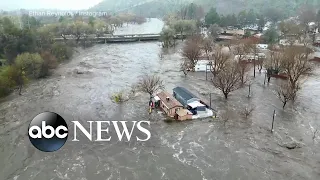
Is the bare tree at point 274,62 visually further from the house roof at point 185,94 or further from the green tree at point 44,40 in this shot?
the green tree at point 44,40

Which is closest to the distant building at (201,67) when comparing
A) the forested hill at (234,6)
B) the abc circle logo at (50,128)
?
the abc circle logo at (50,128)

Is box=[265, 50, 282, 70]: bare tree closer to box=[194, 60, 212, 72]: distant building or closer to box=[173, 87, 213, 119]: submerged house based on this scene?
box=[194, 60, 212, 72]: distant building

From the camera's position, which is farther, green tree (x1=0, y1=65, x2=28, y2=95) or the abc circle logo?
green tree (x1=0, y1=65, x2=28, y2=95)

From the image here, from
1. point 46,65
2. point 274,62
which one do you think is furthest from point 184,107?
point 46,65

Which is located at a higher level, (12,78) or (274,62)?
(274,62)

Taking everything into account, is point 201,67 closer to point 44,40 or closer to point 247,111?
point 247,111

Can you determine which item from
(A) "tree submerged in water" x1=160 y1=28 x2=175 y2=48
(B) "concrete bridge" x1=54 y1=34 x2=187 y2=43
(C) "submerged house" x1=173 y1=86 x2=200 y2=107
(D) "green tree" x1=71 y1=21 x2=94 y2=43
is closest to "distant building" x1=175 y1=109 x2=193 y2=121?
(C) "submerged house" x1=173 y1=86 x2=200 y2=107
